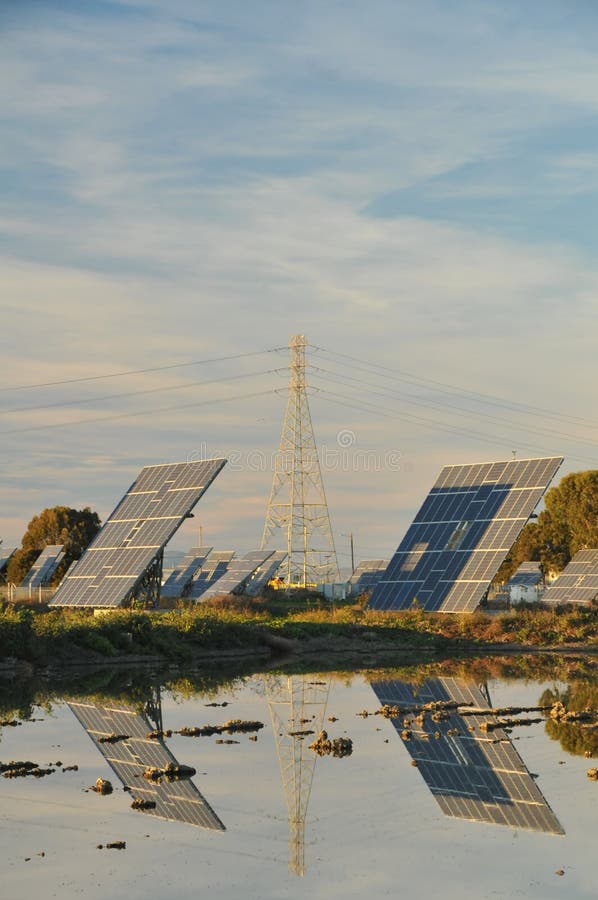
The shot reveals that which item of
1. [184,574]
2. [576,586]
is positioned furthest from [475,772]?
A: [184,574]

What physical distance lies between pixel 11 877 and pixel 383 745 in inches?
410

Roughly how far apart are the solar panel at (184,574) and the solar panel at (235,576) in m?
1.92

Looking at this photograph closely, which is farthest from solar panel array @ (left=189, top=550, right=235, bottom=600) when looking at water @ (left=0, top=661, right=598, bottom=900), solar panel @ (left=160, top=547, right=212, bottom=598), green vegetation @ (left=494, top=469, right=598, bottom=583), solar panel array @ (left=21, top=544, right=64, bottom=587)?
water @ (left=0, top=661, right=598, bottom=900)

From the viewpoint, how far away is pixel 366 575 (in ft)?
303

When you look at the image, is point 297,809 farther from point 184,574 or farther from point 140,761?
point 184,574

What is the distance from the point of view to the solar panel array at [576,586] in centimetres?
5416

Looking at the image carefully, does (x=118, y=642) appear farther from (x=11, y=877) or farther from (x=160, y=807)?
(x=11, y=877)

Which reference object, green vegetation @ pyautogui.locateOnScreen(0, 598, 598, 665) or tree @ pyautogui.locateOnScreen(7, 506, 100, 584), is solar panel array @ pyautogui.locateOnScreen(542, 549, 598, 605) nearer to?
green vegetation @ pyautogui.locateOnScreen(0, 598, 598, 665)

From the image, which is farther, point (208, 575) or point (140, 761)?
point (208, 575)

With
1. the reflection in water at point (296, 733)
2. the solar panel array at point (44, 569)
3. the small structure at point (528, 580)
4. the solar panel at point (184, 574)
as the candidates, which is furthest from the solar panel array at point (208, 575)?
the reflection in water at point (296, 733)

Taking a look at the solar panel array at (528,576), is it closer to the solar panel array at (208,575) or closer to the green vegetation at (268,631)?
the solar panel array at (208,575)

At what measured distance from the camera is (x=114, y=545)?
5191 centimetres

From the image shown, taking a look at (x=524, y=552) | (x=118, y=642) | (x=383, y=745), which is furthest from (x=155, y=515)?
(x=524, y=552)

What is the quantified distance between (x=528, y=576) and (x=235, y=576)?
83.1 feet
